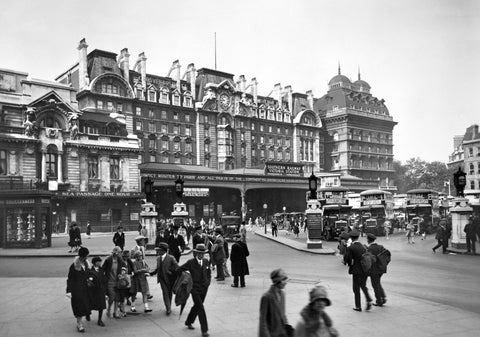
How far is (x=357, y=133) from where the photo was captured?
88312 mm

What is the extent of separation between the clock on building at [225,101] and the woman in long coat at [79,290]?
196 ft

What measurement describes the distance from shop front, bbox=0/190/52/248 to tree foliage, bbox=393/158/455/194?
87095mm

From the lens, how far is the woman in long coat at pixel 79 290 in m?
9.23

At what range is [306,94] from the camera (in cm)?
8638

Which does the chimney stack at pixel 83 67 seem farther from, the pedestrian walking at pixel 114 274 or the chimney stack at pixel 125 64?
the pedestrian walking at pixel 114 274

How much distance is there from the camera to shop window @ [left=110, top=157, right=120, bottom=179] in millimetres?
47938

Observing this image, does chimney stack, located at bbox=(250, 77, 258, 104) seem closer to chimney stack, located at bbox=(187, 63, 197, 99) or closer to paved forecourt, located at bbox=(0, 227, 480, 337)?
chimney stack, located at bbox=(187, 63, 197, 99)

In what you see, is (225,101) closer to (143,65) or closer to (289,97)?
(143,65)

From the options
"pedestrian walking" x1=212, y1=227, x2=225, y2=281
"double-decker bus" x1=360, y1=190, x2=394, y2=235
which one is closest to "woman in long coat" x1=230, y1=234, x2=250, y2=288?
"pedestrian walking" x1=212, y1=227, x2=225, y2=281

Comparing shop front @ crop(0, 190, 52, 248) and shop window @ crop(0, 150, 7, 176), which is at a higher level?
shop window @ crop(0, 150, 7, 176)

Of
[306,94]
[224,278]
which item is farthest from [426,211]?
[306,94]

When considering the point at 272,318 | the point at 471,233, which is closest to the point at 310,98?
the point at 471,233

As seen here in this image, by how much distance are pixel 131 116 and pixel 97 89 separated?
5356 millimetres

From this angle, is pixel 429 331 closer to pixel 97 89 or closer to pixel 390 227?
pixel 390 227
